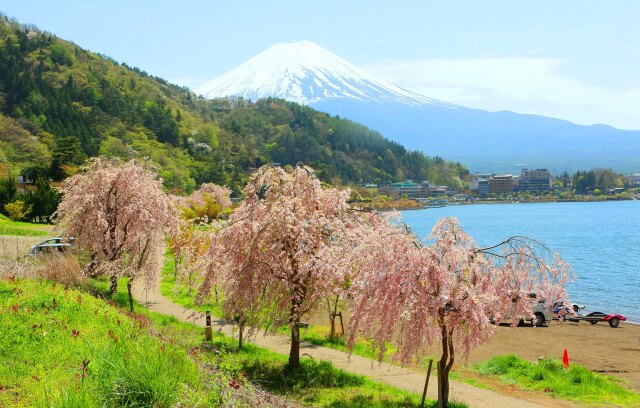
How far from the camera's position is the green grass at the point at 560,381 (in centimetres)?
1562

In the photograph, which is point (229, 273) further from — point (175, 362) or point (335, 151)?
point (335, 151)

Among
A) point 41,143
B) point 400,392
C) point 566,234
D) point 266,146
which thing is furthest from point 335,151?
point 400,392

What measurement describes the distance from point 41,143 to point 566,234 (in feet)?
254

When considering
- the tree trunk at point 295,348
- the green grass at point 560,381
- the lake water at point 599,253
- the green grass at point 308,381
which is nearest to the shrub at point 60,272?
the green grass at point 308,381

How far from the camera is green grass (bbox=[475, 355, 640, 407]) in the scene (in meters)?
15.6

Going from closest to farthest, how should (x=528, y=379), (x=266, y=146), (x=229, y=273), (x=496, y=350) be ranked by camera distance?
1. (x=229, y=273)
2. (x=528, y=379)
3. (x=496, y=350)
4. (x=266, y=146)

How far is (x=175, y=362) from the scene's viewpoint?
27.9 ft

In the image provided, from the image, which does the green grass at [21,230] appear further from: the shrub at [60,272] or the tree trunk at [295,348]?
the tree trunk at [295,348]

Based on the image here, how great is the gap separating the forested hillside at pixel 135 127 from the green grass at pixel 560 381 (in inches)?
1971

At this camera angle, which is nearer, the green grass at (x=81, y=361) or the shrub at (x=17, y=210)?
the green grass at (x=81, y=361)

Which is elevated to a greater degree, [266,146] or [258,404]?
[266,146]

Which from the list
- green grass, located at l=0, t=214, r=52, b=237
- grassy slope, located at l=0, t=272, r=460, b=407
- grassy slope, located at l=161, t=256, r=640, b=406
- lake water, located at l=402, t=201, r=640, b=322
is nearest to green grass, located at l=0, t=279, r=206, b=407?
grassy slope, located at l=0, t=272, r=460, b=407

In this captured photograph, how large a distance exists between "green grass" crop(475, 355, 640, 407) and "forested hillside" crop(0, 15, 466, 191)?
164 feet

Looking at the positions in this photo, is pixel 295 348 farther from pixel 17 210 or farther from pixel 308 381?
pixel 17 210
